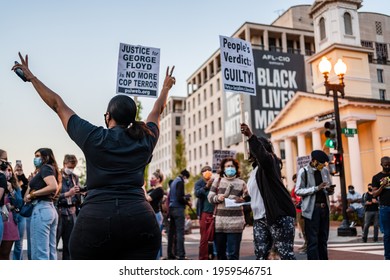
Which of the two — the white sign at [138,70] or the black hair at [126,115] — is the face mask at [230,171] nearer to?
the white sign at [138,70]

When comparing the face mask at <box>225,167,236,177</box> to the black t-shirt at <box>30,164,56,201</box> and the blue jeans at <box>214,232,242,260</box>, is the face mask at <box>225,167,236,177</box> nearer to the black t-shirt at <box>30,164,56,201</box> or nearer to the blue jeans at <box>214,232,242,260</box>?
the blue jeans at <box>214,232,242,260</box>

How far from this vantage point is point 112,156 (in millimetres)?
2521

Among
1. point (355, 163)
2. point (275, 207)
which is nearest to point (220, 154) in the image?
point (275, 207)

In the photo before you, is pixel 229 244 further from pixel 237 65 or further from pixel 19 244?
pixel 19 244

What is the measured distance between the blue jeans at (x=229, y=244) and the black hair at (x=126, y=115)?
3.70 meters

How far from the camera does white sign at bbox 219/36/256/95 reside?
5914 mm

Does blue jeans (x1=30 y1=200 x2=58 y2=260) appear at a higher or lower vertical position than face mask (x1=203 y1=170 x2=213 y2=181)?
lower

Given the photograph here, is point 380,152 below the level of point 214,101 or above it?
below

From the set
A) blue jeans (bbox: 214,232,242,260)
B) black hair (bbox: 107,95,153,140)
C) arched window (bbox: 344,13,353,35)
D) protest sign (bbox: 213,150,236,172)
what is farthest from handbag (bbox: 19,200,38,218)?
arched window (bbox: 344,13,353,35)

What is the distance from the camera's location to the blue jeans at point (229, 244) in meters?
5.99

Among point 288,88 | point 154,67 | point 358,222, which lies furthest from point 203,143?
point 154,67

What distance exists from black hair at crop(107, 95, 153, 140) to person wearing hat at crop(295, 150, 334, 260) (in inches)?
148

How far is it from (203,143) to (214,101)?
6.87 metres
